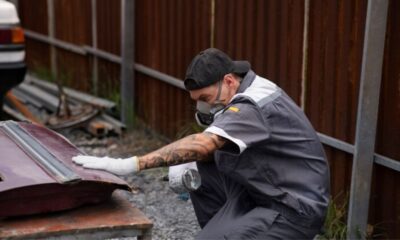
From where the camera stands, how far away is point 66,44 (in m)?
10.8

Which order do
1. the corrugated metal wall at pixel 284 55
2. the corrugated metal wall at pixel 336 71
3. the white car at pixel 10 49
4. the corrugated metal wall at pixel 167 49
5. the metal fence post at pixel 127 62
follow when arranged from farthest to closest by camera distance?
the metal fence post at pixel 127 62 → the white car at pixel 10 49 → the corrugated metal wall at pixel 167 49 → the corrugated metal wall at pixel 336 71 → the corrugated metal wall at pixel 284 55

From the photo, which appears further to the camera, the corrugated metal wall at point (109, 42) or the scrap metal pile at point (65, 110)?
the corrugated metal wall at point (109, 42)

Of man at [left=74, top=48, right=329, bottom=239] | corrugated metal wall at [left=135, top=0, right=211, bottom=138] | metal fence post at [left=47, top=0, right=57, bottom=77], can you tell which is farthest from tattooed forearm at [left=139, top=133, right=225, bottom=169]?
metal fence post at [left=47, top=0, right=57, bottom=77]

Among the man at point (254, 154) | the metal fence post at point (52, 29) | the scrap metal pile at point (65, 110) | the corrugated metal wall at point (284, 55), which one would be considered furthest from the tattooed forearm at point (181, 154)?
the metal fence post at point (52, 29)

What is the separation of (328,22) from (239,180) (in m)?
2.03

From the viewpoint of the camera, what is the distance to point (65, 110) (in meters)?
9.05

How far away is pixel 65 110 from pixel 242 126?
5.32 m

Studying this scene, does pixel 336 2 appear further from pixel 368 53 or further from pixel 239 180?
pixel 239 180

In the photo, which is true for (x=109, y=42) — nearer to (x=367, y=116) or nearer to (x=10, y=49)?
(x=10, y=49)

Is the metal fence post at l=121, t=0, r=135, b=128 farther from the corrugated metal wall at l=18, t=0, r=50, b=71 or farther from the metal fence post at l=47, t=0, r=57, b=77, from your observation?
the corrugated metal wall at l=18, t=0, r=50, b=71

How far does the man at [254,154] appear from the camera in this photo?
3996 mm

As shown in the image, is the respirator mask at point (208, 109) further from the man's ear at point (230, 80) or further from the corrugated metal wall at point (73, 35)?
the corrugated metal wall at point (73, 35)

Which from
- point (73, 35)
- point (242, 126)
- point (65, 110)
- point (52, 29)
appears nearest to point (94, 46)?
point (73, 35)

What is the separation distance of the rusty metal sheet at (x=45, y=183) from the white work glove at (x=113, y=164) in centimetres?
3
